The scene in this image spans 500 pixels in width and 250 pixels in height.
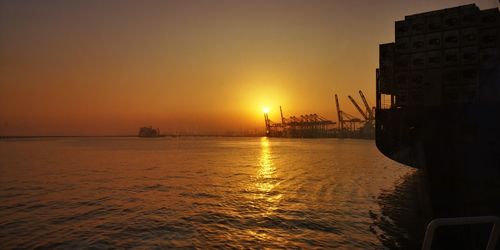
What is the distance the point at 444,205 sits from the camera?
16344 mm

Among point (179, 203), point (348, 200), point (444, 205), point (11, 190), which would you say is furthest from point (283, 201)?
point (11, 190)

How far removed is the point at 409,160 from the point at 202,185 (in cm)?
Result: 1470

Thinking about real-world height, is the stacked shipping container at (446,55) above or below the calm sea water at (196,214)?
above

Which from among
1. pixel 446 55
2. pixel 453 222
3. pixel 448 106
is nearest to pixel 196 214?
pixel 453 222

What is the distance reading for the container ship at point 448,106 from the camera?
17.7 m

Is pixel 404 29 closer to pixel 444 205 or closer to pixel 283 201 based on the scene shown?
pixel 444 205

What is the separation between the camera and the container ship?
1772 centimetres

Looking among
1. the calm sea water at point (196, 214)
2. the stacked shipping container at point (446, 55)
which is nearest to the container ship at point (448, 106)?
the stacked shipping container at point (446, 55)

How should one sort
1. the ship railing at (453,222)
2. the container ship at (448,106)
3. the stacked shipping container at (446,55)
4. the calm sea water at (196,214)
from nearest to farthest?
the ship railing at (453,222) < the calm sea water at (196,214) < the container ship at (448,106) < the stacked shipping container at (446,55)

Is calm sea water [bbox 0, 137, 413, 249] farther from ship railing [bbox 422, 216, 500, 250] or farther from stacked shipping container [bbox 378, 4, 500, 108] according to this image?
→ ship railing [bbox 422, 216, 500, 250]

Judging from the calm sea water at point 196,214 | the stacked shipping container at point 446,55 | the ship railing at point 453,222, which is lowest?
the calm sea water at point 196,214

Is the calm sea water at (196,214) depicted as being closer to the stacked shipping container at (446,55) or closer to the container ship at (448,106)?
the container ship at (448,106)

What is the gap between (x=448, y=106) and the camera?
19141 mm

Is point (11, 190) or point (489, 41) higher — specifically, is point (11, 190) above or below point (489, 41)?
below
